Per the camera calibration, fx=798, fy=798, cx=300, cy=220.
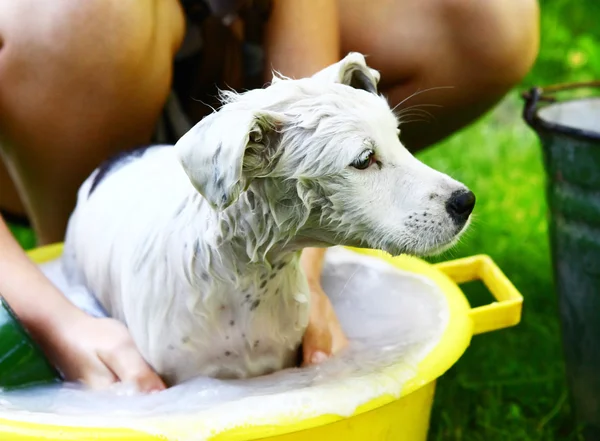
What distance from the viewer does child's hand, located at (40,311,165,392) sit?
3.21 feet

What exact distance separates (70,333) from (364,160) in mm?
452

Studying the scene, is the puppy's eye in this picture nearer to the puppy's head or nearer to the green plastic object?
the puppy's head

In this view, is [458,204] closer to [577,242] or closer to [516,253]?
[577,242]

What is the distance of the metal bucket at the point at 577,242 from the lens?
113 cm

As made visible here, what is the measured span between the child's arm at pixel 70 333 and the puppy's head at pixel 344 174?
286 millimetres

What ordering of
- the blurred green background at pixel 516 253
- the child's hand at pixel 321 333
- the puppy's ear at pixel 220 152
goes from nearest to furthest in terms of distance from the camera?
the puppy's ear at pixel 220 152 → the child's hand at pixel 321 333 → the blurred green background at pixel 516 253

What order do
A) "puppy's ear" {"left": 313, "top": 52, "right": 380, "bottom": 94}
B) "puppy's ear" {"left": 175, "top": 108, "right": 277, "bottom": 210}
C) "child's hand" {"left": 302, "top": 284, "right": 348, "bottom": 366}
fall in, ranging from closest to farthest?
"puppy's ear" {"left": 175, "top": 108, "right": 277, "bottom": 210} → "puppy's ear" {"left": 313, "top": 52, "right": 380, "bottom": 94} → "child's hand" {"left": 302, "top": 284, "right": 348, "bottom": 366}

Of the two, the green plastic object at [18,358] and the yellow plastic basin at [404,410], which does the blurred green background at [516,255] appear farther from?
the green plastic object at [18,358]

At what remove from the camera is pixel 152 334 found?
38.3 inches

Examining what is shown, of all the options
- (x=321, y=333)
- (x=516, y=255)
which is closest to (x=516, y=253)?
(x=516, y=255)

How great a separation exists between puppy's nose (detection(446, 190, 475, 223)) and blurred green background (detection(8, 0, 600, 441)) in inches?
8.5

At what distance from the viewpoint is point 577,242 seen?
3.90 ft

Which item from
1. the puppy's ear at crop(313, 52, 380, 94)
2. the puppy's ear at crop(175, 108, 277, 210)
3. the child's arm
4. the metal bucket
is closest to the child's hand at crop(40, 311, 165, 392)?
the child's arm

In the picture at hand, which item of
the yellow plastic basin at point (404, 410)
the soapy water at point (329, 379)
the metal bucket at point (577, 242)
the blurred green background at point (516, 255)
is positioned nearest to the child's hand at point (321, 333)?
the soapy water at point (329, 379)
